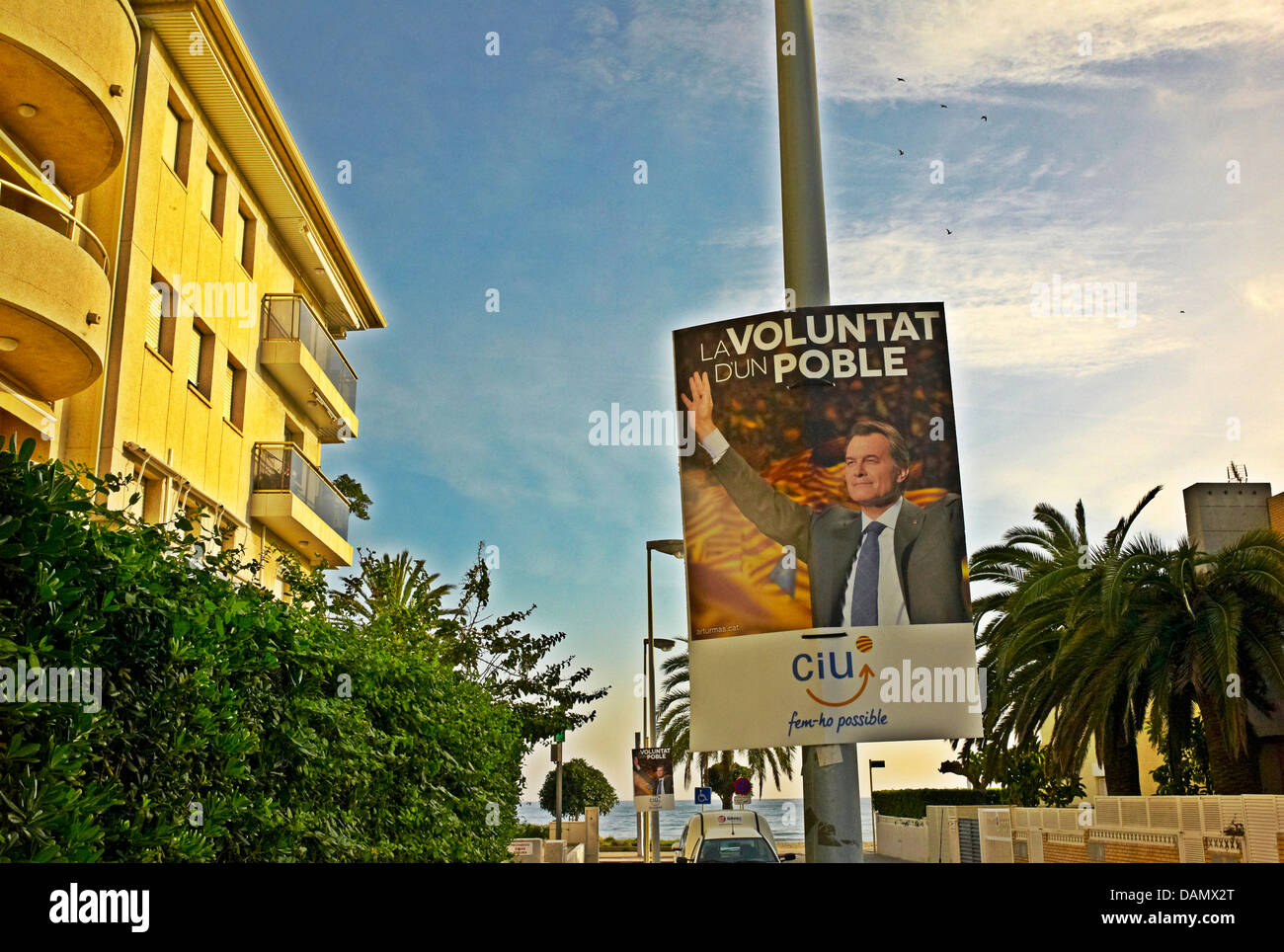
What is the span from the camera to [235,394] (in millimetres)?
23141

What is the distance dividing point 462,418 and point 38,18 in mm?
9661

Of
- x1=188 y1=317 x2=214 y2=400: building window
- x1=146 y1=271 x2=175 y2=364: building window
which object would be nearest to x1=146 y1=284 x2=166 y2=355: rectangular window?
x1=146 y1=271 x2=175 y2=364: building window

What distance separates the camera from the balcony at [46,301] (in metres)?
13.6

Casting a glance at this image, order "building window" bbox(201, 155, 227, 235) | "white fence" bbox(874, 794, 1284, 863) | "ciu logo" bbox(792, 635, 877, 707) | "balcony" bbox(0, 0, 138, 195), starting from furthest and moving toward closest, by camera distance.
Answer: "building window" bbox(201, 155, 227, 235), "white fence" bbox(874, 794, 1284, 863), "balcony" bbox(0, 0, 138, 195), "ciu logo" bbox(792, 635, 877, 707)

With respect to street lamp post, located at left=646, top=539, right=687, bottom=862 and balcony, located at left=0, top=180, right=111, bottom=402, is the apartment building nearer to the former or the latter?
balcony, located at left=0, top=180, right=111, bottom=402

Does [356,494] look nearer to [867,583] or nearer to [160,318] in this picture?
[160,318]

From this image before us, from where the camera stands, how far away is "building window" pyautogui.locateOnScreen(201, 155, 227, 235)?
71.0 ft

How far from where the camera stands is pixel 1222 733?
72.8 feet

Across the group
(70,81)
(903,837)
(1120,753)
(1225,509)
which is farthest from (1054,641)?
(70,81)

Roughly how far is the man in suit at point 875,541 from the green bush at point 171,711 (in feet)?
8.44

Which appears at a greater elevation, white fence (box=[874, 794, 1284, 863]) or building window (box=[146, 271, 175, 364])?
building window (box=[146, 271, 175, 364])

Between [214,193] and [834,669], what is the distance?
20.1 meters

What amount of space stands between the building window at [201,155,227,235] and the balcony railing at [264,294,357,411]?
2.69 metres
